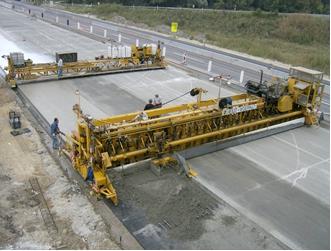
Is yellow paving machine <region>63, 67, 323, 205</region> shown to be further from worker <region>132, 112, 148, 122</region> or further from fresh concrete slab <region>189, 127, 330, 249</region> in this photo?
fresh concrete slab <region>189, 127, 330, 249</region>

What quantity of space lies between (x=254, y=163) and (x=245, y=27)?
49012mm

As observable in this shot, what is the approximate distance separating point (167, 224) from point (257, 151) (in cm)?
593

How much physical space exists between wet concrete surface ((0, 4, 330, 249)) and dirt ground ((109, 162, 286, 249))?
290 mm

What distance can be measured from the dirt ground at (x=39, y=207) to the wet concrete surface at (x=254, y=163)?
8.04ft

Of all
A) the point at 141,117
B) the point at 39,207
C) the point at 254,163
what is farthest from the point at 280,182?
the point at 39,207

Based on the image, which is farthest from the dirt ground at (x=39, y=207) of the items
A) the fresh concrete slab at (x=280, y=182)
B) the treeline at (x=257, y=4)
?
the treeline at (x=257, y=4)

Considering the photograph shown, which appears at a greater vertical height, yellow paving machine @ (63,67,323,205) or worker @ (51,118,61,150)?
yellow paving machine @ (63,67,323,205)

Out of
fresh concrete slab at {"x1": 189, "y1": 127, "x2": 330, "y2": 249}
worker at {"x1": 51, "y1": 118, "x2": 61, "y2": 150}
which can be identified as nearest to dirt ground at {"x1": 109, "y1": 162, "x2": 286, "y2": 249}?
fresh concrete slab at {"x1": 189, "y1": 127, "x2": 330, "y2": 249}

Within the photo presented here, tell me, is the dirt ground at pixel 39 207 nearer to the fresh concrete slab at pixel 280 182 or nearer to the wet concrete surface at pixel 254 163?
the wet concrete surface at pixel 254 163

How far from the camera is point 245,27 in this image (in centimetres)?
5838

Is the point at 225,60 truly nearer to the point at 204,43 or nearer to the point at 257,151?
the point at 204,43

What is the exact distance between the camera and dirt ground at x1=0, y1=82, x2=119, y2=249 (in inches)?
349

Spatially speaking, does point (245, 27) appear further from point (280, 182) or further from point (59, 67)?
point (280, 182)

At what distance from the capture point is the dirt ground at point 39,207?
8859mm
